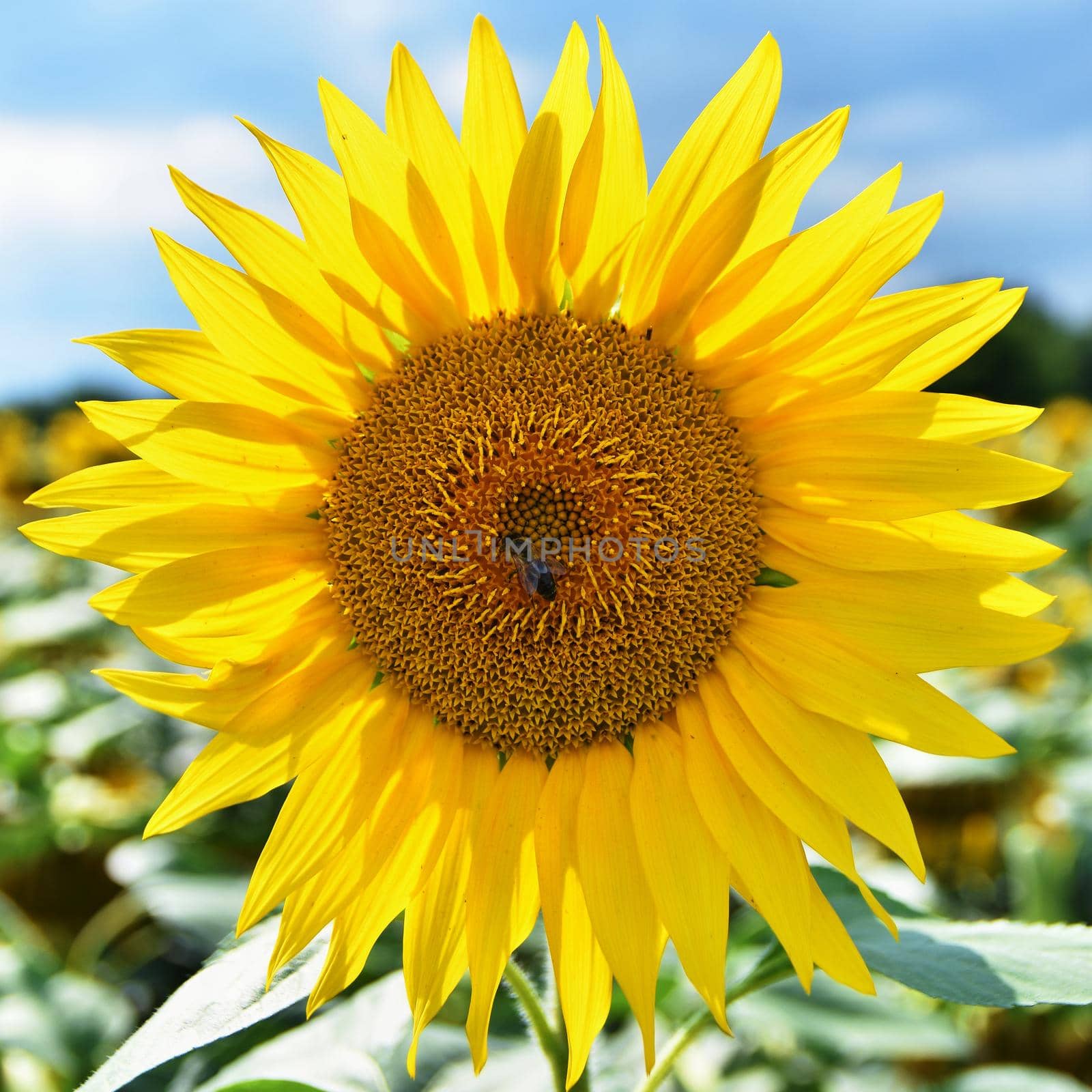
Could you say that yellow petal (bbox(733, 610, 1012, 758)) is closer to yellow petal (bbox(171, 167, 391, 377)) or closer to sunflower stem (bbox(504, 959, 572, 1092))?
sunflower stem (bbox(504, 959, 572, 1092))

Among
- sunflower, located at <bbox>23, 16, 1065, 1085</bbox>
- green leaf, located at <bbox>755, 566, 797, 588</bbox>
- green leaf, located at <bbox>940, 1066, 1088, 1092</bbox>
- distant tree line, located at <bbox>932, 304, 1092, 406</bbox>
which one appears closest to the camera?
sunflower, located at <bbox>23, 16, 1065, 1085</bbox>

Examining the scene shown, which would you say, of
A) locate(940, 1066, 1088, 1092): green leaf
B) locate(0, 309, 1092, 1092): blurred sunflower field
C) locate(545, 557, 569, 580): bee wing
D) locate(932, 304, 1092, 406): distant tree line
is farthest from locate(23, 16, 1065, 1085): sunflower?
locate(932, 304, 1092, 406): distant tree line

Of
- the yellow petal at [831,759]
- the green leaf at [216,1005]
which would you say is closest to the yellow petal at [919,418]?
the yellow petal at [831,759]

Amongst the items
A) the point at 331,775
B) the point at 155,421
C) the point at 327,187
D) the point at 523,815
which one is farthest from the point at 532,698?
the point at 327,187

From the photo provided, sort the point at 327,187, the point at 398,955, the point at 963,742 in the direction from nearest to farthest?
the point at 963,742, the point at 327,187, the point at 398,955

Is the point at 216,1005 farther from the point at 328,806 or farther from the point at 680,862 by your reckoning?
the point at 680,862

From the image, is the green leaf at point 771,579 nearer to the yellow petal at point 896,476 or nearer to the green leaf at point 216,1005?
the yellow petal at point 896,476

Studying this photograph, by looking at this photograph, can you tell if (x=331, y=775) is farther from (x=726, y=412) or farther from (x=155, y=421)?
(x=726, y=412)
